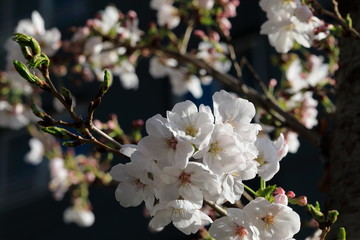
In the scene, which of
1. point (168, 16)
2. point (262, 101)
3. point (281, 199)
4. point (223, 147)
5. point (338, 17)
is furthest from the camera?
point (168, 16)

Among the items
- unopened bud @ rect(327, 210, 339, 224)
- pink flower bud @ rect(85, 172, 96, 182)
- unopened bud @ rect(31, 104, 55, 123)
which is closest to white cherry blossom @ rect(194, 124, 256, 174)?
→ unopened bud @ rect(327, 210, 339, 224)

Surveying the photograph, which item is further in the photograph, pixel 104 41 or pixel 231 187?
pixel 104 41

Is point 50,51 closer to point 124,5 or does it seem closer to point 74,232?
point 74,232

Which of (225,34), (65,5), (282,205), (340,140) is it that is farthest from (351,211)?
(65,5)

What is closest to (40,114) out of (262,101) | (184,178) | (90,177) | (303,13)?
(184,178)

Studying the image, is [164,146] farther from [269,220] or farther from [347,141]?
[347,141]

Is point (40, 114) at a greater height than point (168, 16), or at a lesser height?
greater
